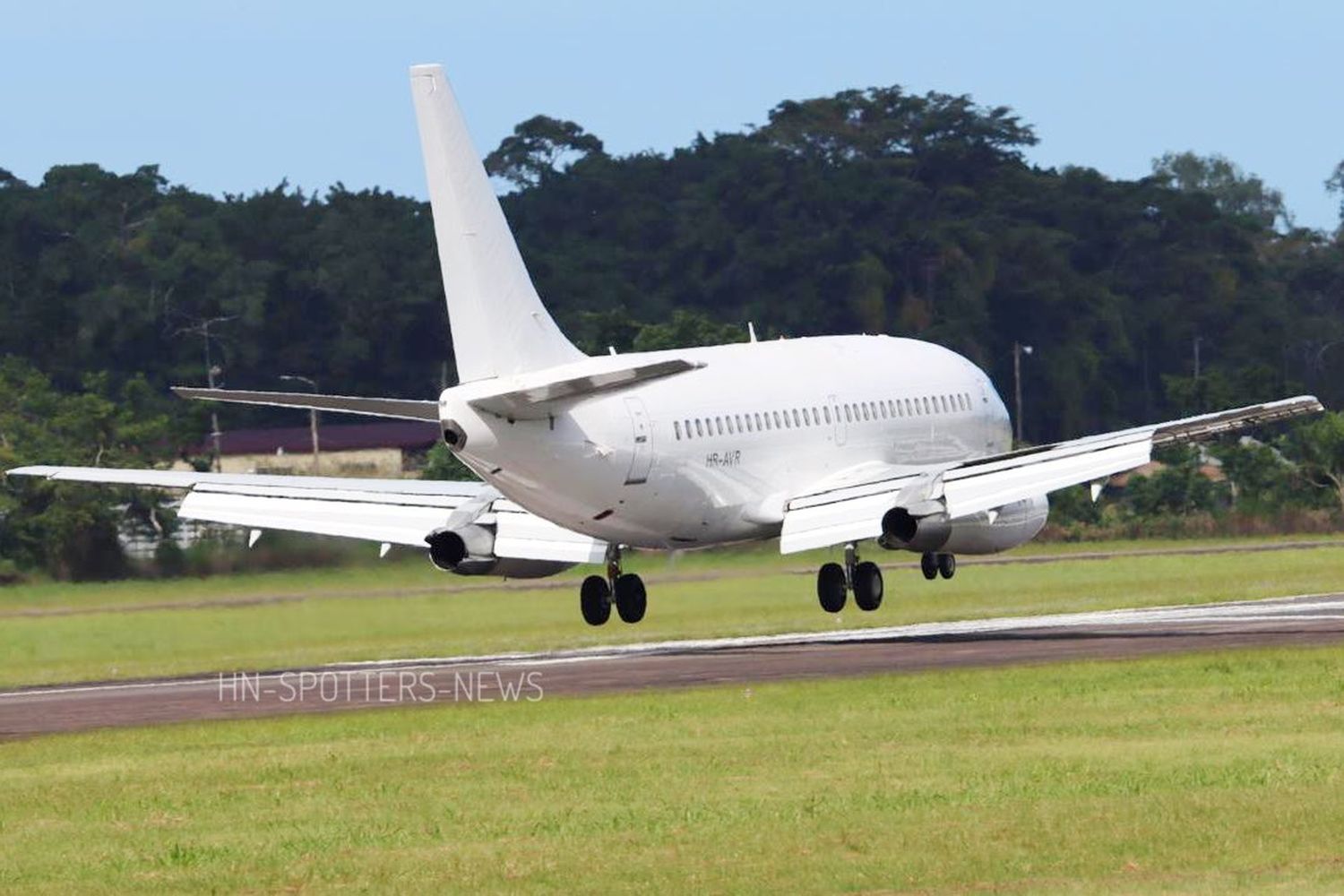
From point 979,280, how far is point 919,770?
10043cm

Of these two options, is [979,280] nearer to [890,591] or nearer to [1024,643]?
[890,591]

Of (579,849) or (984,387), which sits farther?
(984,387)

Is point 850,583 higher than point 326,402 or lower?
lower

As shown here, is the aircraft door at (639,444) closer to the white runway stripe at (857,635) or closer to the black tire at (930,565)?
the white runway stripe at (857,635)

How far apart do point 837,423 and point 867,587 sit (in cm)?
402

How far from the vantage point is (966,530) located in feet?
157

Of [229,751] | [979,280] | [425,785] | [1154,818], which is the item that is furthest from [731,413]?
[979,280]

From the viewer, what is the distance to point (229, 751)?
32062mm

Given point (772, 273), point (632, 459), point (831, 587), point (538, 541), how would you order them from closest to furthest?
point (632, 459)
point (538, 541)
point (831, 587)
point (772, 273)

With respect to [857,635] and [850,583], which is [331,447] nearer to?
[857,635]

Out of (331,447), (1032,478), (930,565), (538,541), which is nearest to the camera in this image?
(1032,478)

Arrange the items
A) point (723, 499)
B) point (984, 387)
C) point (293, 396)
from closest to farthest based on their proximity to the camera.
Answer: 1. point (293, 396)
2. point (723, 499)
3. point (984, 387)

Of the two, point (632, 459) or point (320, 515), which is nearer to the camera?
point (632, 459)

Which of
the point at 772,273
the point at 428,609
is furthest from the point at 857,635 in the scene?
the point at 772,273
